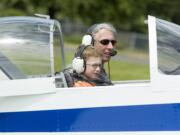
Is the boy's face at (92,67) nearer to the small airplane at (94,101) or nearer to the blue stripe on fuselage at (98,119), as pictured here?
the small airplane at (94,101)

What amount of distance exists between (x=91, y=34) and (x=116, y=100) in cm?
125

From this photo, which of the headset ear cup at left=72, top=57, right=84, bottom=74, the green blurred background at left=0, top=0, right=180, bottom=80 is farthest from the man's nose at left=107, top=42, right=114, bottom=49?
the green blurred background at left=0, top=0, right=180, bottom=80

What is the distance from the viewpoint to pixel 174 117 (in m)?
4.33

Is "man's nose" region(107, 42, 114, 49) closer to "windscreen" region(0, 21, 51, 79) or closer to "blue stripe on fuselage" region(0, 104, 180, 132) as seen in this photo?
"windscreen" region(0, 21, 51, 79)

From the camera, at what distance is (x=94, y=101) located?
4410 millimetres

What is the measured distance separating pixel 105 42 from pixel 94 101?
109 centimetres

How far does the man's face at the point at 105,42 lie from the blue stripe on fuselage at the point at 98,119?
1.01 m

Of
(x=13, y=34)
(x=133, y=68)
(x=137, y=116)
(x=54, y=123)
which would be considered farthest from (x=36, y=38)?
(x=133, y=68)

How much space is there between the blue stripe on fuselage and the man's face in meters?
1.01

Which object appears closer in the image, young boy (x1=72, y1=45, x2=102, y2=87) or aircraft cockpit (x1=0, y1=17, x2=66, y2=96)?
aircraft cockpit (x1=0, y1=17, x2=66, y2=96)

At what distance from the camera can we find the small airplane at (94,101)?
14.3ft

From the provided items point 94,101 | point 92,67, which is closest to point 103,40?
point 92,67

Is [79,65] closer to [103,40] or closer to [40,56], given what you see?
[40,56]

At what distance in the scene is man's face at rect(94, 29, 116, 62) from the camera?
5.35 m
